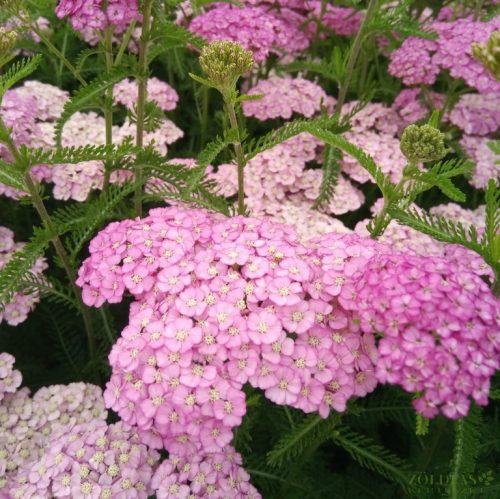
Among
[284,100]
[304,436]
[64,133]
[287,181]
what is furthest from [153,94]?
[304,436]

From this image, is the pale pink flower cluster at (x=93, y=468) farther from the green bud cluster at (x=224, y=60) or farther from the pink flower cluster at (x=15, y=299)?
the green bud cluster at (x=224, y=60)

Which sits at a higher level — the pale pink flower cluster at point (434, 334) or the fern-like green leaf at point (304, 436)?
the pale pink flower cluster at point (434, 334)

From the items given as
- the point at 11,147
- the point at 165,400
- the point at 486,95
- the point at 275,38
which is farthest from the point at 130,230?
the point at 486,95

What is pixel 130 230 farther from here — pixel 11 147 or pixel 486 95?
pixel 486 95

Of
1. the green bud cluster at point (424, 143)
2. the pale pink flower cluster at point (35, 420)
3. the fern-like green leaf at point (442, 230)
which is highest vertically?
the green bud cluster at point (424, 143)

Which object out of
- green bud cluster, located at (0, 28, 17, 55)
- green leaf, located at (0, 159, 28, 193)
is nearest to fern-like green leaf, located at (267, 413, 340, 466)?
green leaf, located at (0, 159, 28, 193)

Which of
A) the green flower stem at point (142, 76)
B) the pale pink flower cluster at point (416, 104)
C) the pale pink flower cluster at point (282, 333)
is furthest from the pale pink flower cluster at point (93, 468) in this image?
the pale pink flower cluster at point (416, 104)

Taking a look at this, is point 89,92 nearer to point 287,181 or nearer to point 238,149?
point 238,149

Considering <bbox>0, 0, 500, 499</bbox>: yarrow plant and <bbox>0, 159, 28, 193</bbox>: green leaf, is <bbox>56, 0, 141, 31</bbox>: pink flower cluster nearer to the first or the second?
<bbox>0, 0, 500, 499</bbox>: yarrow plant
